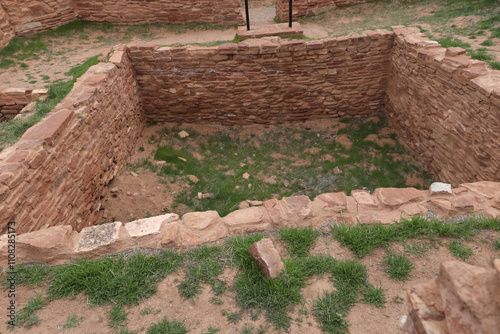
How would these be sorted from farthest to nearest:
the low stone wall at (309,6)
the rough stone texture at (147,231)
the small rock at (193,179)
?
the low stone wall at (309,6)
the small rock at (193,179)
the rough stone texture at (147,231)

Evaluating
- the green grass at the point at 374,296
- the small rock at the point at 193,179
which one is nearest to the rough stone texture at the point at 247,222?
Answer: the green grass at the point at 374,296

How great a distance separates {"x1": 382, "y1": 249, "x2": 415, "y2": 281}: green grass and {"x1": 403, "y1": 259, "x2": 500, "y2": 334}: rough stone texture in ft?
4.68

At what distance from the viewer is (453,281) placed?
1436 millimetres

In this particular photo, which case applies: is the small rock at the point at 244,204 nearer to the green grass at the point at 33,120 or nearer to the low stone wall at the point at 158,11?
the green grass at the point at 33,120

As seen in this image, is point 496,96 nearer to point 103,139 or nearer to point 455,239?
point 455,239

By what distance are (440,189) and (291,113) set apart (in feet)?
16.3

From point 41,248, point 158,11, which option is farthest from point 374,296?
point 158,11

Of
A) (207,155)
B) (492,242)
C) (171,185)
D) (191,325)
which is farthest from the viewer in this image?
(207,155)

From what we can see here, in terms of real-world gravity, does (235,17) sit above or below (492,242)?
above

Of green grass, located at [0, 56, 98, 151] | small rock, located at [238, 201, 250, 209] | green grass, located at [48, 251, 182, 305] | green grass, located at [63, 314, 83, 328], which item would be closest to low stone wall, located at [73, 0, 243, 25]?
green grass, located at [0, 56, 98, 151]

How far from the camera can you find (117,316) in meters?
2.61

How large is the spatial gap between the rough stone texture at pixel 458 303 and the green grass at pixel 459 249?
1.82 m

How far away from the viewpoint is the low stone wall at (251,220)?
3133 mm

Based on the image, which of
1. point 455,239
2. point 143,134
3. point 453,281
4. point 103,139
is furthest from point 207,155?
point 453,281
